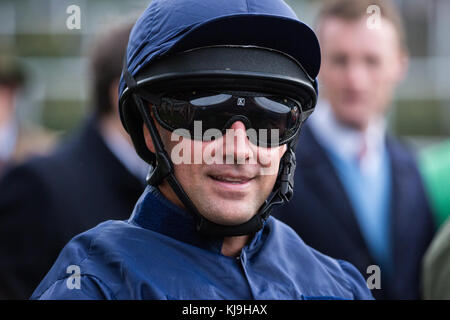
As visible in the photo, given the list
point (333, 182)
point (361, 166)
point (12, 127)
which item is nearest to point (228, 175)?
point (333, 182)

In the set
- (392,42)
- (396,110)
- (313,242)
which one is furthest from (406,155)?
(396,110)

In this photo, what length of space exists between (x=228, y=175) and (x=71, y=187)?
5.48ft

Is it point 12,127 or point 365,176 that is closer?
point 365,176

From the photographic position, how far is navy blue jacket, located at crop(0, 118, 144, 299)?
3.29 meters

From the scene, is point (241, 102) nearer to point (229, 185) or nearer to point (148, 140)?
point (229, 185)

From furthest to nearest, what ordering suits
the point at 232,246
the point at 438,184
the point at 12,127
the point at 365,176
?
the point at 12,127
the point at 438,184
the point at 365,176
the point at 232,246

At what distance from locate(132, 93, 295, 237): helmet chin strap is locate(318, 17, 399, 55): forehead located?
1.44m

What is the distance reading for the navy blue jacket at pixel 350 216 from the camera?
2914mm

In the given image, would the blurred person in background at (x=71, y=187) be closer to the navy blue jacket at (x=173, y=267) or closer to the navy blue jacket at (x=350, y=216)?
the navy blue jacket at (x=350, y=216)

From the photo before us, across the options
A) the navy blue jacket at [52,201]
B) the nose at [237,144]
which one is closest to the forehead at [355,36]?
the navy blue jacket at [52,201]

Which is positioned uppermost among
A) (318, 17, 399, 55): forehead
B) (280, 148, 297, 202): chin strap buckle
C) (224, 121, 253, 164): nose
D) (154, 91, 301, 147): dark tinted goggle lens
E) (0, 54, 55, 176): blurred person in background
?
(318, 17, 399, 55): forehead

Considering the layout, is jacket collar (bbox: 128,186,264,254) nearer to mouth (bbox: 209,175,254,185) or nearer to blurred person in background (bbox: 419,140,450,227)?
mouth (bbox: 209,175,254,185)

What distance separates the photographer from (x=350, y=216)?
3109 millimetres

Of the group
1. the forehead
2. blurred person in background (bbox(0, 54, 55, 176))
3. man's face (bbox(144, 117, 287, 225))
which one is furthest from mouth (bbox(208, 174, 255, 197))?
blurred person in background (bbox(0, 54, 55, 176))
